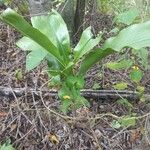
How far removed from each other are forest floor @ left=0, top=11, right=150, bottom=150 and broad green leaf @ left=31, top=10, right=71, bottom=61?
0.29 m

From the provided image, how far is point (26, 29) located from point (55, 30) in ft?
1.17

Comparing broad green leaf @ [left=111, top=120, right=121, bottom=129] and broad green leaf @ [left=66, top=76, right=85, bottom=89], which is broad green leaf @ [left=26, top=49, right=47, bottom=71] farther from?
broad green leaf @ [left=111, top=120, right=121, bottom=129]

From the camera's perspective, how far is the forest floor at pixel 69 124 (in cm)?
232

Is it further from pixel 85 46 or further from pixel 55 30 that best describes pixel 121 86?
pixel 55 30

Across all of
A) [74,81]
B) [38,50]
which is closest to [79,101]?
[74,81]

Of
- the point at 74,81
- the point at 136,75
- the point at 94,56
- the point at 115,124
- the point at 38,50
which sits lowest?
the point at 115,124

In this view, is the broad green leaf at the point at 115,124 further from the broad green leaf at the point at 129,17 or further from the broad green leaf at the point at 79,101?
the broad green leaf at the point at 129,17

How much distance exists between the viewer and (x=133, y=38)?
190cm

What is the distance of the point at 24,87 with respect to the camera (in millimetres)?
2697

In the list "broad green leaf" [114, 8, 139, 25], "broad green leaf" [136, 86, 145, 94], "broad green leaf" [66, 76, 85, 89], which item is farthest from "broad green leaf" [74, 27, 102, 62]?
"broad green leaf" [136, 86, 145, 94]

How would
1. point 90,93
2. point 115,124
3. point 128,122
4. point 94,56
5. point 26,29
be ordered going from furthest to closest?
point 90,93, point 115,124, point 128,122, point 94,56, point 26,29

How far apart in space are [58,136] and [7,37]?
4.34 feet

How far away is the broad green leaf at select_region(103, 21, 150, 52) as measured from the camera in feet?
6.11

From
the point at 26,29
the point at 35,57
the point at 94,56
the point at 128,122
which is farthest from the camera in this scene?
the point at 128,122
